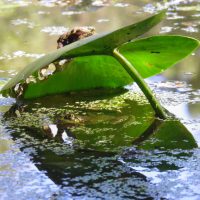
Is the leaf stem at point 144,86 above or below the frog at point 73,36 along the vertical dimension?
below

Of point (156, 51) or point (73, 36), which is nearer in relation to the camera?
point (156, 51)

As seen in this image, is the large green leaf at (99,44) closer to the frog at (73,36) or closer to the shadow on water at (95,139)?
the shadow on water at (95,139)

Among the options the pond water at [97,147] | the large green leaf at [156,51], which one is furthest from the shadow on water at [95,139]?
the large green leaf at [156,51]

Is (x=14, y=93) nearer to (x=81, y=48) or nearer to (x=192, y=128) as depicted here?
(x=81, y=48)

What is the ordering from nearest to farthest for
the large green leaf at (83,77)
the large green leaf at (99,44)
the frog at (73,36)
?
the large green leaf at (99,44) < the large green leaf at (83,77) < the frog at (73,36)

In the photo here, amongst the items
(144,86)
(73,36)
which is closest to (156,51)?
(144,86)

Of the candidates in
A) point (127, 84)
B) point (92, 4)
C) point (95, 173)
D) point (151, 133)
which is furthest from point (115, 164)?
point (92, 4)

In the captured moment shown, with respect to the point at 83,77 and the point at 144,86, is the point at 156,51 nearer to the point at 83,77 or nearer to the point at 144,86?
the point at 144,86
